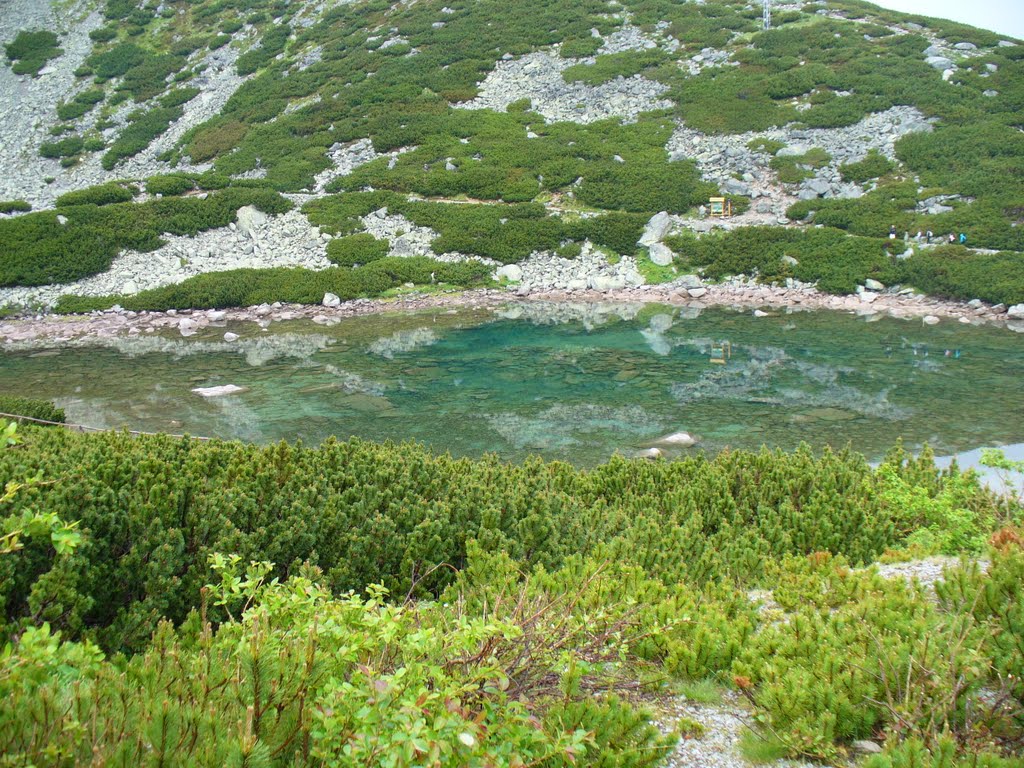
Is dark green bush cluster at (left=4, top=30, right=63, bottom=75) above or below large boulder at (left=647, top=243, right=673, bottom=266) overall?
above

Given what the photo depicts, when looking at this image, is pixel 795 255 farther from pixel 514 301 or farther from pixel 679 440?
pixel 679 440

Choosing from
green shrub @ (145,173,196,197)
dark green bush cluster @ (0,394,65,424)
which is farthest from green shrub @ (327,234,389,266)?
dark green bush cluster @ (0,394,65,424)

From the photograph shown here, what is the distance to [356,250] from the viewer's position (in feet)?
110

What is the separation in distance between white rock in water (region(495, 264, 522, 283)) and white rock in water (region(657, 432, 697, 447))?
18975 millimetres

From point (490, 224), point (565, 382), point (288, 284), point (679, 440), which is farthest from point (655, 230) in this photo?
point (679, 440)

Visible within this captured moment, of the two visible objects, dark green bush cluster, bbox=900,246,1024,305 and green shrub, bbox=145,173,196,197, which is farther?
green shrub, bbox=145,173,196,197

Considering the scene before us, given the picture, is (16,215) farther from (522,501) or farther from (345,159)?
(522,501)

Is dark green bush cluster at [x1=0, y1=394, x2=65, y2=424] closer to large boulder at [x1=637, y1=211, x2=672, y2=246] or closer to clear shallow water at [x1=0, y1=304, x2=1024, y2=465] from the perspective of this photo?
clear shallow water at [x1=0, y1=304, x2=1024, y2=465]

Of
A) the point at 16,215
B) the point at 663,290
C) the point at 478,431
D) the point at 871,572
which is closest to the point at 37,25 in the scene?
the point at 16,215

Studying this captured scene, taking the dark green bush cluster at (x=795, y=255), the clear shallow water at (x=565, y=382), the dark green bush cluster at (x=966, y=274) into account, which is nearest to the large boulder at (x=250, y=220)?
the clear shallow water at (x=565, y=382)

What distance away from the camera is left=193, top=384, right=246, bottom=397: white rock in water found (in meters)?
18.0

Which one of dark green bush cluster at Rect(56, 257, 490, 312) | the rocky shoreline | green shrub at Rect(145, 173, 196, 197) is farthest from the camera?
green shrub at Rect(145, 173, 196, 197)

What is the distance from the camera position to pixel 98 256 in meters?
31.4

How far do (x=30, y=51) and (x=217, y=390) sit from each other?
54273 mm
